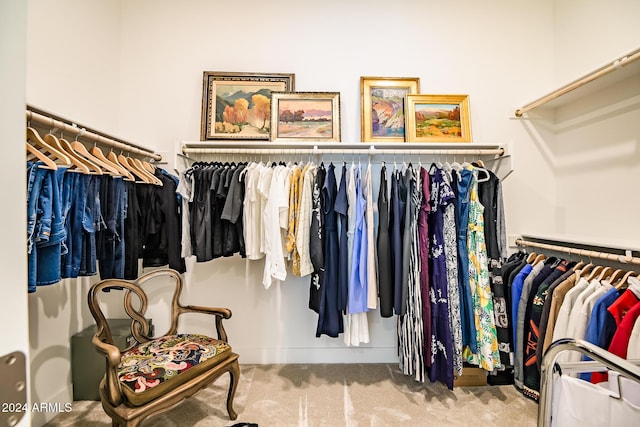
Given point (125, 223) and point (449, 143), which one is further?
point (449, 143)

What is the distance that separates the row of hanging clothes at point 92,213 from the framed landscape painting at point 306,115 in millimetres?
880

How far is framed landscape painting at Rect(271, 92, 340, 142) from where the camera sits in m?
2.09

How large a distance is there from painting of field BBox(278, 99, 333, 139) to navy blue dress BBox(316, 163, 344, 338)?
48 cm

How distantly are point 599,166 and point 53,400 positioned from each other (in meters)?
3.77

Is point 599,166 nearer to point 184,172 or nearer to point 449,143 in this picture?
point 449,143

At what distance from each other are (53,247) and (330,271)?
136 cm

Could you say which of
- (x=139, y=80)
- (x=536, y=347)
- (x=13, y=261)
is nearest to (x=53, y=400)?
(x=13, y=261)

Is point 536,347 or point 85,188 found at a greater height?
point 85,188

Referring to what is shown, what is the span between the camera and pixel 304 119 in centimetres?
210

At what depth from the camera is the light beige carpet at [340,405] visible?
1.57 m

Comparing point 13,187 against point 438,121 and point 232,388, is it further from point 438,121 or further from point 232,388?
point 438,121

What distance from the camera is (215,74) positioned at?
2188 millimetres

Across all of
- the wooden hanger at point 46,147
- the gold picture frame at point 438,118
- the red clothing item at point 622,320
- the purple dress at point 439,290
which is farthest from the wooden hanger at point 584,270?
the wooden hanger at point 46,147

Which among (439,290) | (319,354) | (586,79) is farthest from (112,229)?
(586,79)
